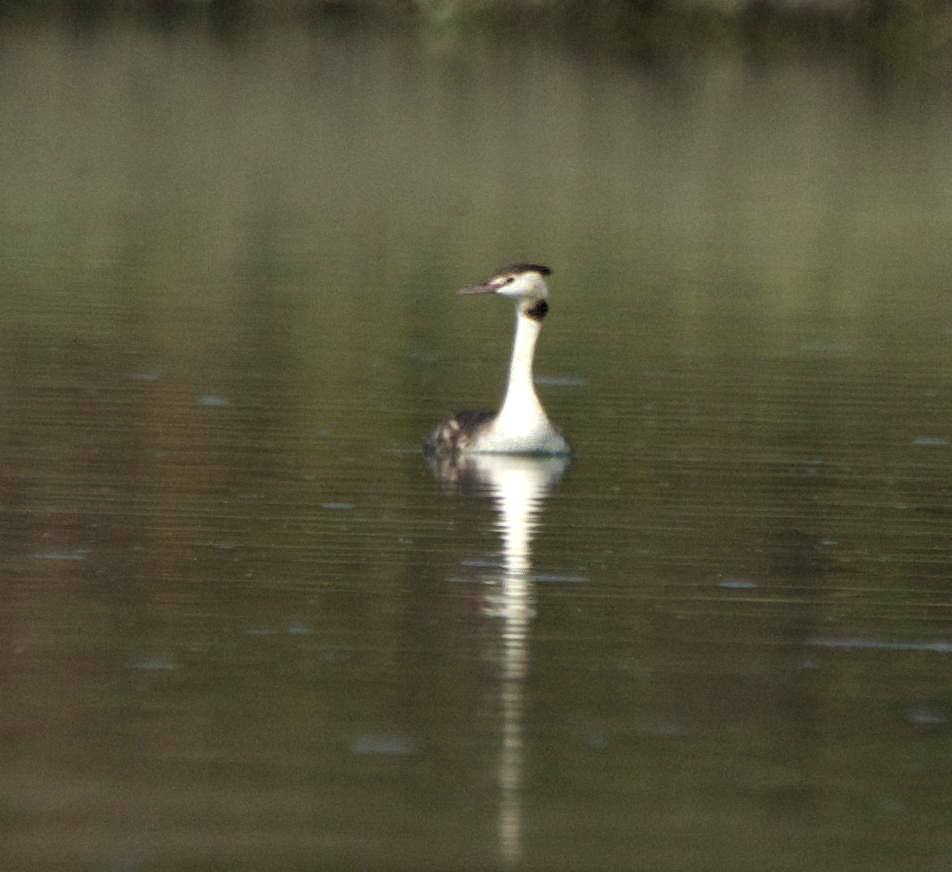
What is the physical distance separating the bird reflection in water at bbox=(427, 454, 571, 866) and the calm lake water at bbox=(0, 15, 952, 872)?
0.02m

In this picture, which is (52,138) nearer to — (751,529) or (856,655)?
(751,529)

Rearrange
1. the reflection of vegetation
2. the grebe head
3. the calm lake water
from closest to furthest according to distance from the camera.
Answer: the calm lake water < the grebe head < the reflection of vegetation

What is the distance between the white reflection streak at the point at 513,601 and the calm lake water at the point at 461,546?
0.08 ft

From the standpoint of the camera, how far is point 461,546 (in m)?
13.3

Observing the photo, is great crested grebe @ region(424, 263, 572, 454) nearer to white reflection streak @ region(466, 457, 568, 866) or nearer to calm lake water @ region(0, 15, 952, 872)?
white reflection streak @ region(466, 457, 568, 866)

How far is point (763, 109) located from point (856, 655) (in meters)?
42.7

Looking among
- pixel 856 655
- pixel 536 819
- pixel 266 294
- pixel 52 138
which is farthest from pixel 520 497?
pixel 52 138

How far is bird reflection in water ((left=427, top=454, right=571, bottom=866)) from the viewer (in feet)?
29.1

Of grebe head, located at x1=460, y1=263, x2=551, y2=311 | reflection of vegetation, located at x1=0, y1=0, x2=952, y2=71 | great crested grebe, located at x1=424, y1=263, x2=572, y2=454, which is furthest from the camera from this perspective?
reflection of vegetation, located at x1=0, y1=0, x2=952, y2=71

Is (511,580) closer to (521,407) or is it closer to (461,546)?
(461,546)

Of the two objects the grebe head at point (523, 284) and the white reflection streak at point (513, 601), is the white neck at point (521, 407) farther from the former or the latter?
the grebe head at point (523, 284)

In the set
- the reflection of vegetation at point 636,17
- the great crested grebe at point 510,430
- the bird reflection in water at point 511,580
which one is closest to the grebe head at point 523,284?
the great crested grebe at point 510,430

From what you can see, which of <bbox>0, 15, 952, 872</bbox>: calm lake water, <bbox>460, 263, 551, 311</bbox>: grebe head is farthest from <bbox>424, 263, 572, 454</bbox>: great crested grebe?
<bbox>460, 263, 551, 311</bbox>: grebe head

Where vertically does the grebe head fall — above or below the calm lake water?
above
